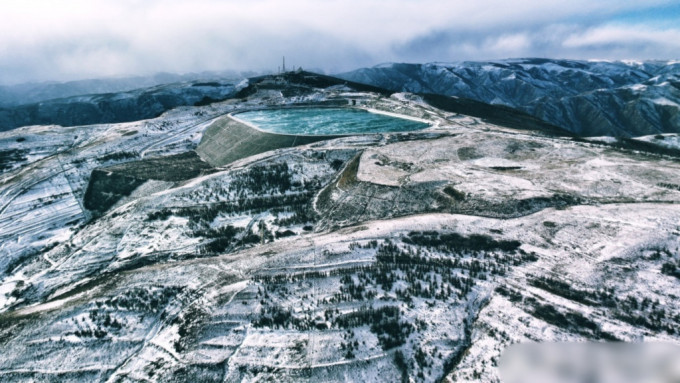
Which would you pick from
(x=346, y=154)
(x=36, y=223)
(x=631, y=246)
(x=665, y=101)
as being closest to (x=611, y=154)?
(x=631, y=246)

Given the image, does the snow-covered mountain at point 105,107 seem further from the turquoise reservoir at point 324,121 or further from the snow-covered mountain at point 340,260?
the snow-covered mountain at point 340,260

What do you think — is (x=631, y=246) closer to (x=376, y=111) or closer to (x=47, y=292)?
(x=47, y=292)

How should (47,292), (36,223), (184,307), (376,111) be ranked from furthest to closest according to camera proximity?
(376,111)
(36,223)
(47,292)
(184,307)

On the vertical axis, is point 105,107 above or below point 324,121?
above

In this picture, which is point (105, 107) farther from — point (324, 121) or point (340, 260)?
point (340, 260)
